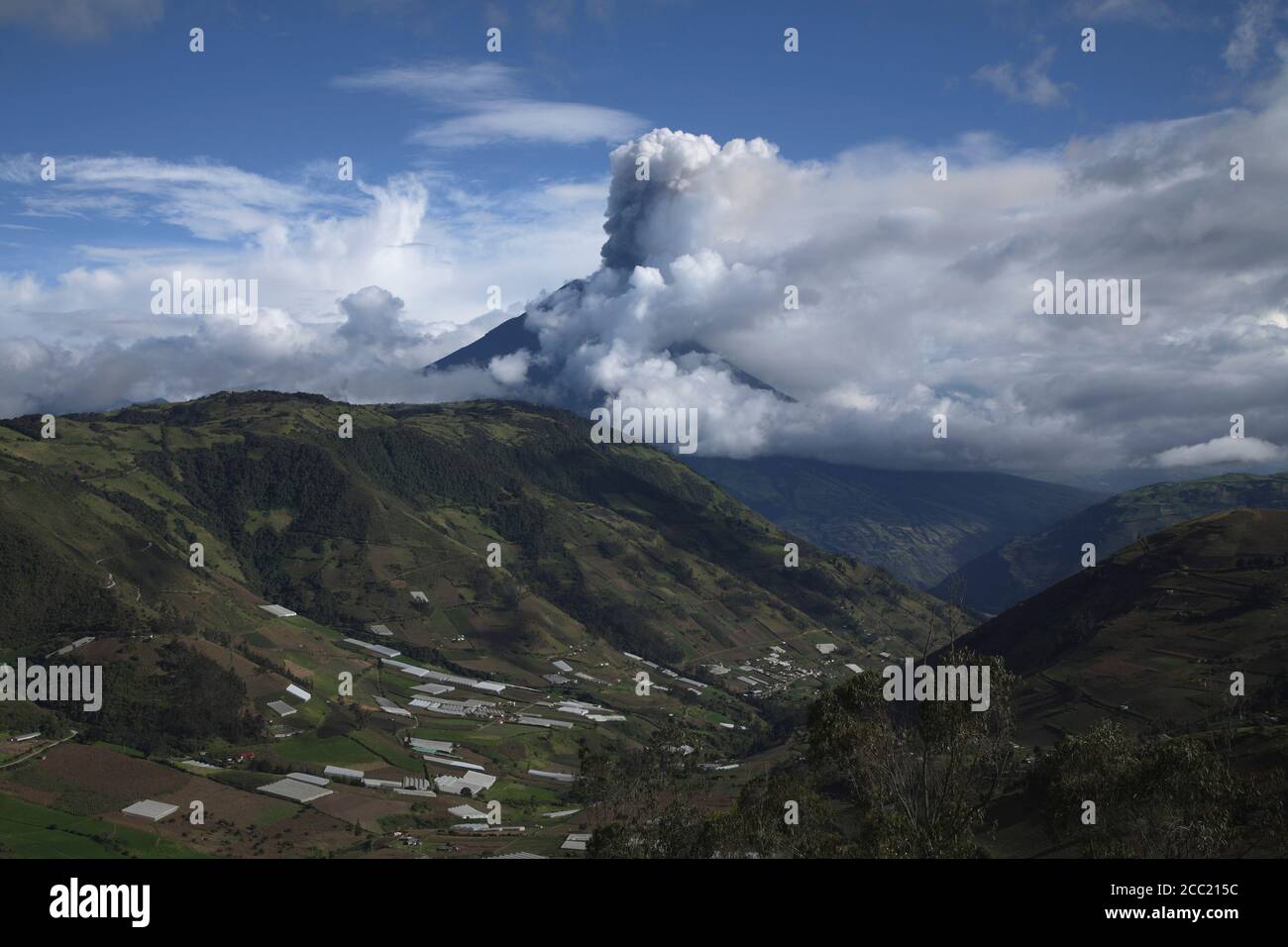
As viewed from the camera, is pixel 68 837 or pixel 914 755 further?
pixel 68 837

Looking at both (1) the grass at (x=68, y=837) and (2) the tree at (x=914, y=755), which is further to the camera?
(1) the grass at (x=68, y=837)

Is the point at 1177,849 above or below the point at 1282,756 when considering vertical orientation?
above

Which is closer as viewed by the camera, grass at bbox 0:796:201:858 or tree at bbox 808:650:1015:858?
tree at bbox 808:650:1015:858

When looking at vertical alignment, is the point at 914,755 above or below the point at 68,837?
above

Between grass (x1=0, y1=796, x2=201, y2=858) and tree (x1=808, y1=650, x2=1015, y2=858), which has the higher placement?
tree (x1=808, y1=650, x2=1015, y2=858)

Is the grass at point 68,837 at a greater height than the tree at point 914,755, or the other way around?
the tree at point 914,755
